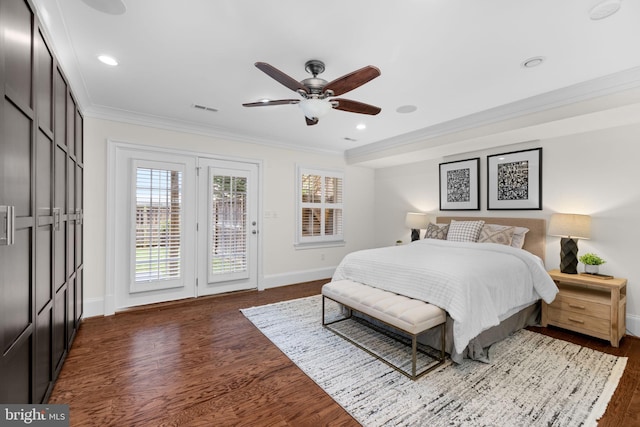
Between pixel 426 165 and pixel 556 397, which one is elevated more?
pixel 426 165

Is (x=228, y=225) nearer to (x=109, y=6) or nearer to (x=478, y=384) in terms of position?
(x=109, y=6)

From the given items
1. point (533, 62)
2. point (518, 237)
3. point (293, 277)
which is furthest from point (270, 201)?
point (533, 62)

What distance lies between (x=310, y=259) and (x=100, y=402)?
3691 millimetres

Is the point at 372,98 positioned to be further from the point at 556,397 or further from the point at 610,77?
the point at 556,397

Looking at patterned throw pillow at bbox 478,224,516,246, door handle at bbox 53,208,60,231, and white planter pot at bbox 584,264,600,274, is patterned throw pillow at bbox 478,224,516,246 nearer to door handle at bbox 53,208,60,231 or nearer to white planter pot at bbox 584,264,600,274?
white planter pot at bbox 584,264,600,274

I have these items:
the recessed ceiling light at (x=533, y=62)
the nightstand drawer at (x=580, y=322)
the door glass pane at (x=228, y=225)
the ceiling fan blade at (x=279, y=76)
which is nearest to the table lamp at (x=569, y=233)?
the nightstand drawer at (x=580, y=322)

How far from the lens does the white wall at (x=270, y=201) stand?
11.3 ft

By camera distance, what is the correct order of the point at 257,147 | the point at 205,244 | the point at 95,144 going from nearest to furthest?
the point at 95,144 < the point at 205,244 < the point at 257,147

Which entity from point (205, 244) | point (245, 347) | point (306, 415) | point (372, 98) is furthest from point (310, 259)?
point (306, 415)

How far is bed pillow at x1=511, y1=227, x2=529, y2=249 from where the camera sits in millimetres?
3598

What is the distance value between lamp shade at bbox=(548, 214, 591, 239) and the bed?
16.3 inches

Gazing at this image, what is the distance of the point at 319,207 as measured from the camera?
546cm

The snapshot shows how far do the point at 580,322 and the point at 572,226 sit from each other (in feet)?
3.34

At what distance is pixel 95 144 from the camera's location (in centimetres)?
345
